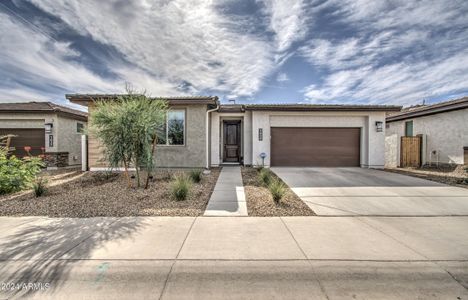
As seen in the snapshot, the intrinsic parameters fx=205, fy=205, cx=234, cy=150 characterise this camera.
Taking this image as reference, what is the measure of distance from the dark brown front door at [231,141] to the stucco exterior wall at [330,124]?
151 cm

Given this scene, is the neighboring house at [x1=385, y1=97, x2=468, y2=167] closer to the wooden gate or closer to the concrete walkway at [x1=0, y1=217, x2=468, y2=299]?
the wooden gate

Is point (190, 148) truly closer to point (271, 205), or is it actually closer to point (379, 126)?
point (271, 205)

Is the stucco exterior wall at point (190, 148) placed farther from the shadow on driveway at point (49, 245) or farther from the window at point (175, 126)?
the shadow on driveway at point (49, 245)

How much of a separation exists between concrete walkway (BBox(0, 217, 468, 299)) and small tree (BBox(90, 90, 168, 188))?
2.82 meters

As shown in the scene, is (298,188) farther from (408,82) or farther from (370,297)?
(408,82)

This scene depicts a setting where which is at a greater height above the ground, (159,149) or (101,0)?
(101,0)

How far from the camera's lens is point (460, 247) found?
10.6ft

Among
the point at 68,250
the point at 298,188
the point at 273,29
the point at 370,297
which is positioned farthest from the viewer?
the point at 273,29

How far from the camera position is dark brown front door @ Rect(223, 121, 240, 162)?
1281 centimetres

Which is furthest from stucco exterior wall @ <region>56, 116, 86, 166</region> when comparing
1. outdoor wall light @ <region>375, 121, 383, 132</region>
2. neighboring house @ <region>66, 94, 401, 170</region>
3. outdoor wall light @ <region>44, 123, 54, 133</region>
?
outdoor wall light @ <region>375, 121, 383, 132</region>

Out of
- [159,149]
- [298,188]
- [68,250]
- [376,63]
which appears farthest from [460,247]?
[376,63]

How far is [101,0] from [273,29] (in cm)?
664

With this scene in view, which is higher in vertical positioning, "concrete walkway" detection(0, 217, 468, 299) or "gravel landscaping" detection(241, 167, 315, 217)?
"gravel landscaping" detection(241, 167, 315, 217)

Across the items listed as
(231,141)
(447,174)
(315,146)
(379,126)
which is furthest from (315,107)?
(447,174)
